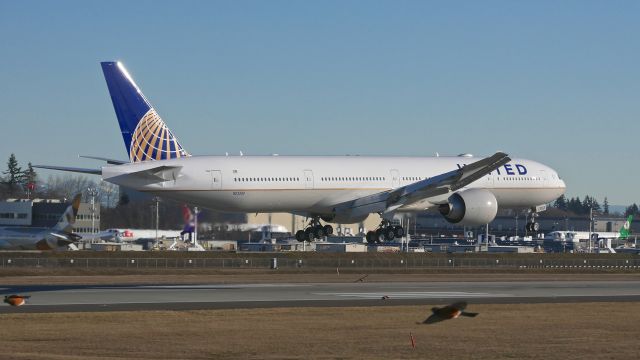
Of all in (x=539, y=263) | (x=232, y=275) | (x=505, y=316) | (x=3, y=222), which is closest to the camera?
(x=505, y=316)

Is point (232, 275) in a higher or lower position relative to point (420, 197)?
lower

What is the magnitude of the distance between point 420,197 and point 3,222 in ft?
295

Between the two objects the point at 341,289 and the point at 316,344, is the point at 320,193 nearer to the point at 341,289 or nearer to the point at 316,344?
the point at 341,289

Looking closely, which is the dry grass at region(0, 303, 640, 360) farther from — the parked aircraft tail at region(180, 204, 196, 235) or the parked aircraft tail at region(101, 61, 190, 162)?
the parked aircraft tail at region(180, 204, 196, 235)

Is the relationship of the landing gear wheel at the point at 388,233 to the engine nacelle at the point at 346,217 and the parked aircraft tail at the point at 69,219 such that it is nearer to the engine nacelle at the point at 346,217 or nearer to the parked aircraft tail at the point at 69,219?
the engine nacelle at the point at 346,217

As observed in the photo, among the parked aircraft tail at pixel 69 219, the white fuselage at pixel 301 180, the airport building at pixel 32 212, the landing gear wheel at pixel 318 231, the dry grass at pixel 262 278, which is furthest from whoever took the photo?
the airport building at pixel 32 212

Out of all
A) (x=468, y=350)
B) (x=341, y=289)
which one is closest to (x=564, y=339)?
(x=468, y=350)

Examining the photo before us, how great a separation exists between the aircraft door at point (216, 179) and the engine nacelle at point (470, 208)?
Result: 14215 mm

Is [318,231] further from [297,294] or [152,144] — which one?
[297,294]

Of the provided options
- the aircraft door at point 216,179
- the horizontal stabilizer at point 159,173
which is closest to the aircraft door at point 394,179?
the aircraft door at point 216,179

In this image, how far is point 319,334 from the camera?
3550 centimetres

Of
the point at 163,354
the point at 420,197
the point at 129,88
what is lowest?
→ the point at 163,354

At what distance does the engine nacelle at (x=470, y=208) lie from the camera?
68.5 meters

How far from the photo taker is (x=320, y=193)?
68.9 meters
